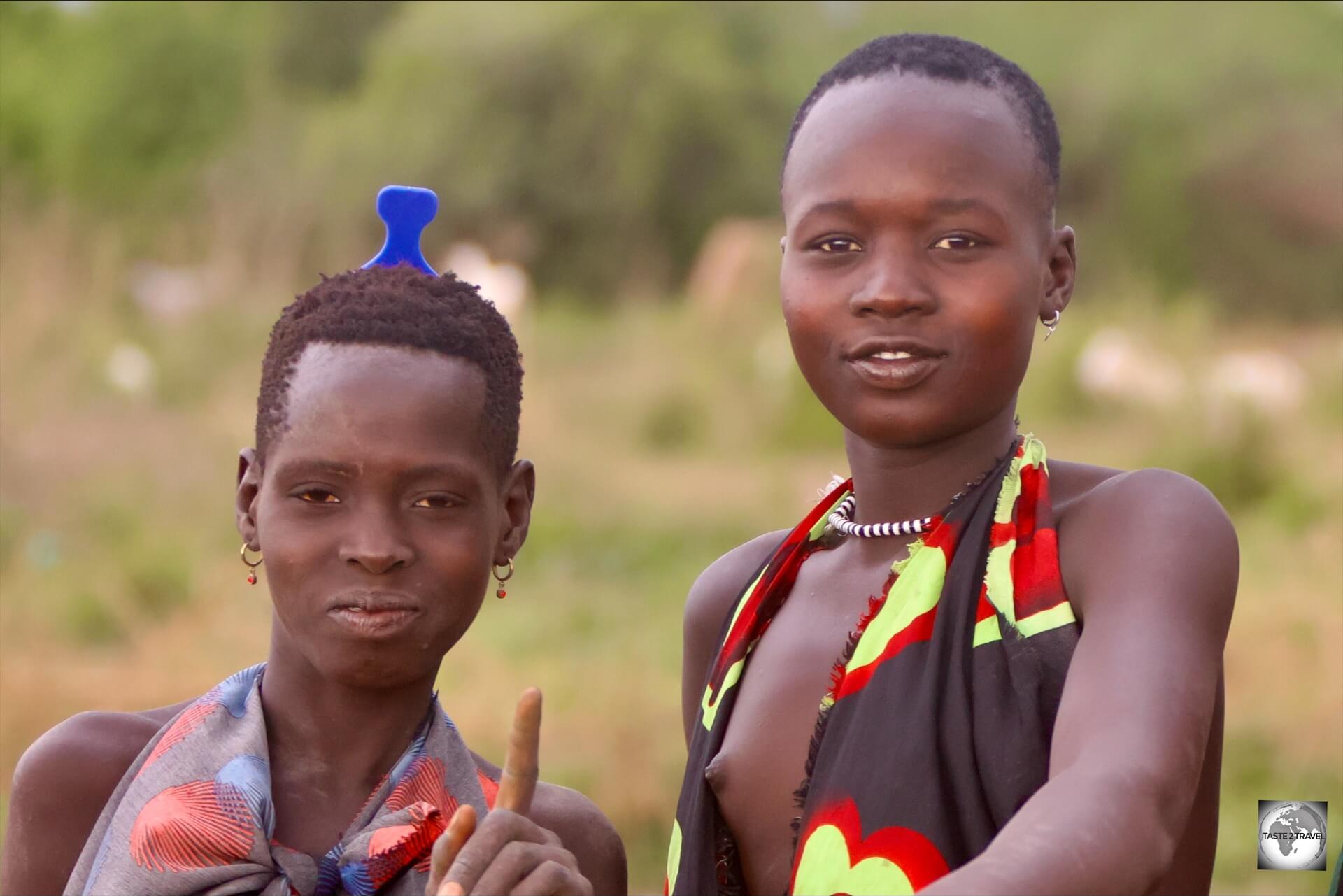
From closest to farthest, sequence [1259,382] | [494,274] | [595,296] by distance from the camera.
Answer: [1259,382] → [494,274] → [595,296]

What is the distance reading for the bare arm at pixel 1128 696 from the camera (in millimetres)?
1428

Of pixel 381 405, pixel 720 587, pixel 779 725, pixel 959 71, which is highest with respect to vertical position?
pixel 959 71

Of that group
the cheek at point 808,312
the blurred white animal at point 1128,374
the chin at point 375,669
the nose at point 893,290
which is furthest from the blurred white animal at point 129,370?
the nose at point 893,290

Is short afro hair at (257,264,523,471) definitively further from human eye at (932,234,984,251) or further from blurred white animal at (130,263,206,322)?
blurred white animal at (130,263,206,322)

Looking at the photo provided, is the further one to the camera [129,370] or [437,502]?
[129,370]

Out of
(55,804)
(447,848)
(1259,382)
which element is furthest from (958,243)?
(1259,382)

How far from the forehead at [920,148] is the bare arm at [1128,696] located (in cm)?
37

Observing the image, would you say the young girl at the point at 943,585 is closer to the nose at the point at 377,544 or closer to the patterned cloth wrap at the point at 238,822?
the patterned cloth wrap at the point at 238,822

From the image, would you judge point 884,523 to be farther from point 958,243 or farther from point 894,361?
point 958,243

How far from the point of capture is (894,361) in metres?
1.84

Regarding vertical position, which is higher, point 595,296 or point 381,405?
point 595,296

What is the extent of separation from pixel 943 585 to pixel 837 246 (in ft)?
1.33

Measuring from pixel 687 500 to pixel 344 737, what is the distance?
19.5ft

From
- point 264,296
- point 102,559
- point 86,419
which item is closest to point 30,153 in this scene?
point 264,296
